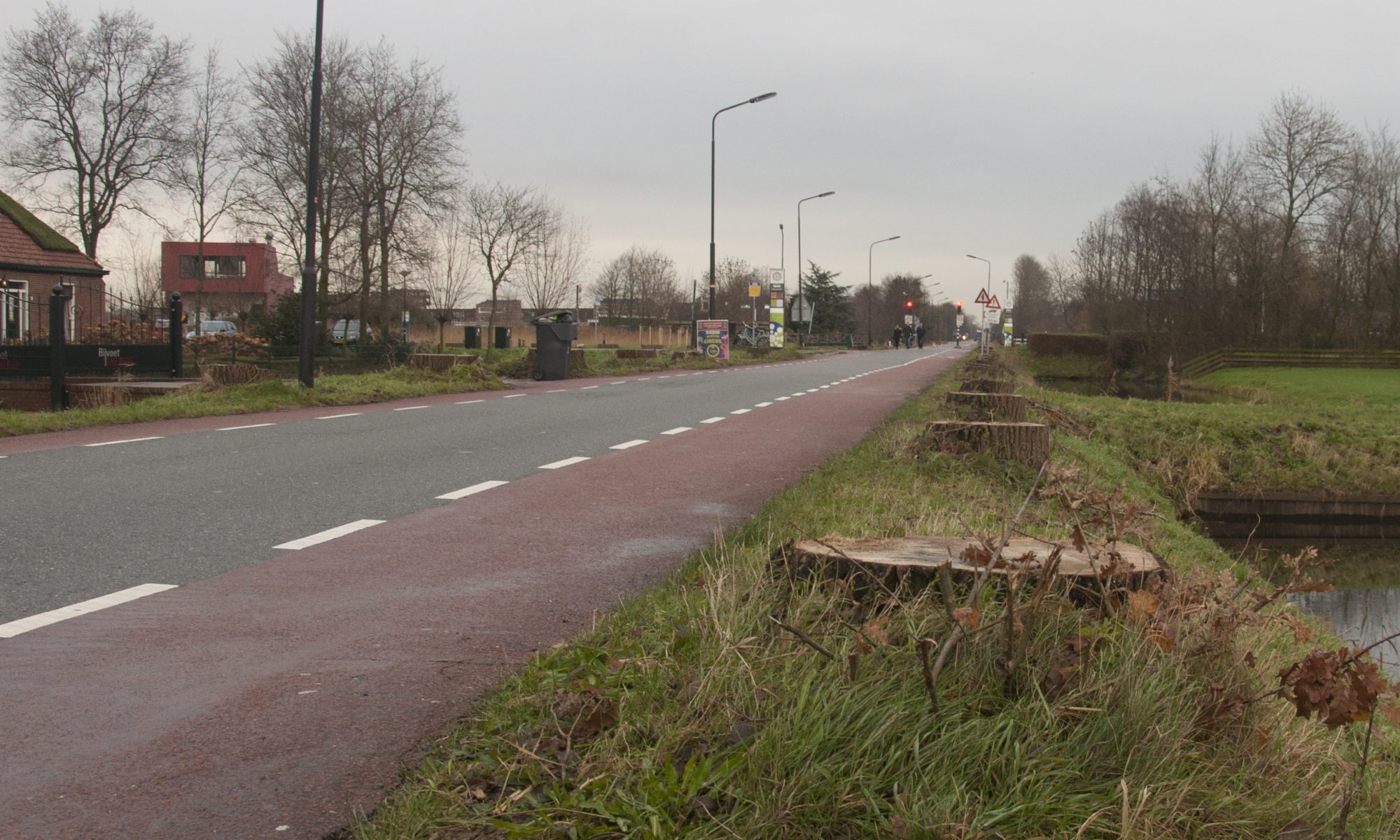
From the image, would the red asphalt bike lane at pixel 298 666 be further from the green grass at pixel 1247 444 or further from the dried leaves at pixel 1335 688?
the green grass at pixel 1247 444

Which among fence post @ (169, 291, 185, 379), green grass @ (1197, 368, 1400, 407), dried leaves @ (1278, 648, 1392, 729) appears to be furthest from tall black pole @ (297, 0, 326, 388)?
green grass @ (1197, 368, 1400, 407)

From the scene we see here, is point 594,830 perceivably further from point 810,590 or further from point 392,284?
point 392,284

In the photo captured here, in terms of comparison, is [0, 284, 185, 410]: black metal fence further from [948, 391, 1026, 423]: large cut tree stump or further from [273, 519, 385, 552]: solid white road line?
[948, 391, 1026, 423]: large cut tree stump

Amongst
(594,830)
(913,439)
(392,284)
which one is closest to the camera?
(594,830)

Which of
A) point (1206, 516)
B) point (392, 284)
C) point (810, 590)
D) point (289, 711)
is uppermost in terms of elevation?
point (392, 284)

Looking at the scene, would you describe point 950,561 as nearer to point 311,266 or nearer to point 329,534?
point 329,534

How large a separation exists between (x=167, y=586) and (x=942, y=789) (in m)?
3.99

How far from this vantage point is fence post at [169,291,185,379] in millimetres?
20375

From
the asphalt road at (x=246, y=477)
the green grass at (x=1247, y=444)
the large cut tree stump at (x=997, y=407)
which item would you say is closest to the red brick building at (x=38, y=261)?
the asphalt road at (x=246, y=477)

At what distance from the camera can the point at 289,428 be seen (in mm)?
13234

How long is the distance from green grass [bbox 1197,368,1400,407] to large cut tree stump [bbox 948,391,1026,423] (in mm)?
20912

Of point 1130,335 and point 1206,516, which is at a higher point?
point 1130,335

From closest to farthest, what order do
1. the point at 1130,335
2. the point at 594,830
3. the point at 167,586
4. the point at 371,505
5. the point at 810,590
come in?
the point at 594,830
the point at 810,590
the point at 167,586
the point at 371,505
the point at 1130,335

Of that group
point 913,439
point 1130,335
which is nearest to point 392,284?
point 1130,335
